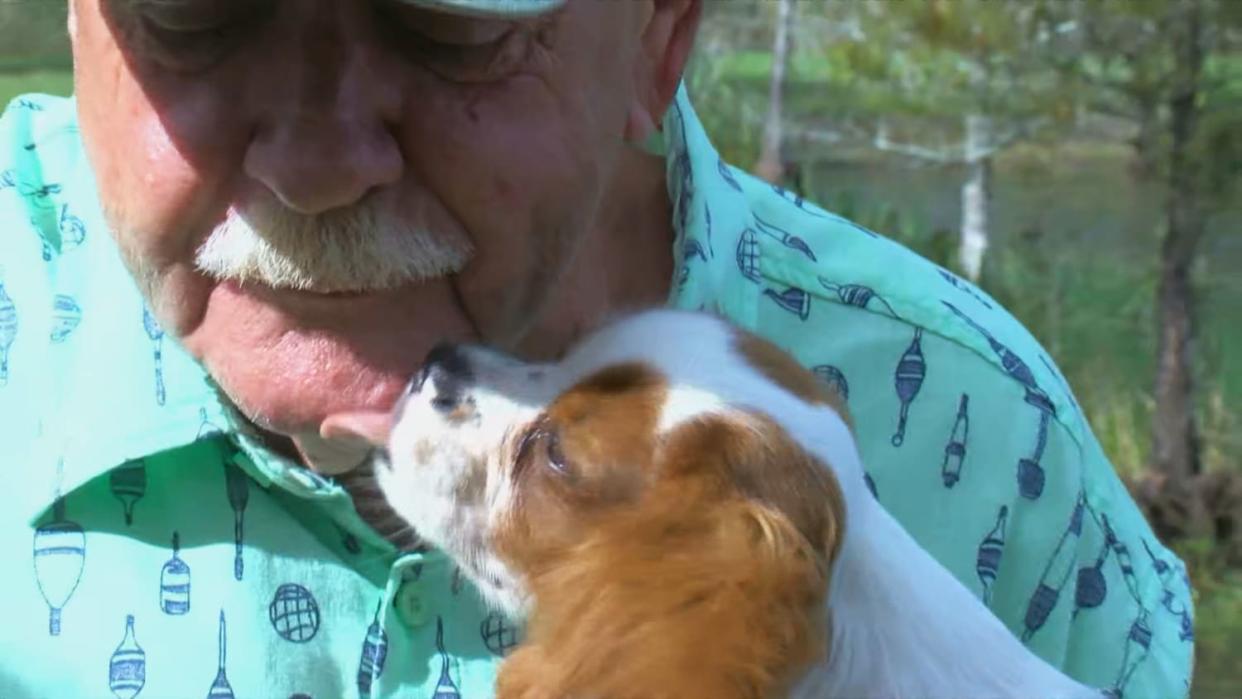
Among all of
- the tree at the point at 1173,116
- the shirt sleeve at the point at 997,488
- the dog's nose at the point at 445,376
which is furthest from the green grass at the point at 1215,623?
the dog's nose at the point at 445,376

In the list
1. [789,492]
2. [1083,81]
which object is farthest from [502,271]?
[1083,81]

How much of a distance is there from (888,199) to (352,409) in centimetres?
385

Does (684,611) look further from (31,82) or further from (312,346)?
(31,82)

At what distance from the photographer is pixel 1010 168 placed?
523cm

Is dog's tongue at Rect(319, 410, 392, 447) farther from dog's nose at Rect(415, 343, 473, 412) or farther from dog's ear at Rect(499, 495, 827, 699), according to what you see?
dog's ear at Rect(499, 495, 827, 699)

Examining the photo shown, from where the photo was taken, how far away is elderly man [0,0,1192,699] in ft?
4.81

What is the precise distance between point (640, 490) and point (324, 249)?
0.35m

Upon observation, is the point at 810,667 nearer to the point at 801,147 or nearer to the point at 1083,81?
the point at 1083,81

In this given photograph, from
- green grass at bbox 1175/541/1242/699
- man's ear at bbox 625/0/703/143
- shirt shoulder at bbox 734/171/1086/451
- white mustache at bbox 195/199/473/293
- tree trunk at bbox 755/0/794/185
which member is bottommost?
green grass at bbox 1175/541/1242/699

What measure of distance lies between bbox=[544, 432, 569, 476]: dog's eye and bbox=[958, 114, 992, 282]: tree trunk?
3525mm

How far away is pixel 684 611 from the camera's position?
1393 mm

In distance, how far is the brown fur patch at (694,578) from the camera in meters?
1.37

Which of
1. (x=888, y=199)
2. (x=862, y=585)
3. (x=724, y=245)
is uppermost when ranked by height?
(x=724, y=245)

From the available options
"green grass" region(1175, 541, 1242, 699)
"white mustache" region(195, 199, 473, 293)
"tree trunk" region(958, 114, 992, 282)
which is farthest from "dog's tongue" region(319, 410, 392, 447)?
"tree trunk" region(958, 114, 992, 282)
